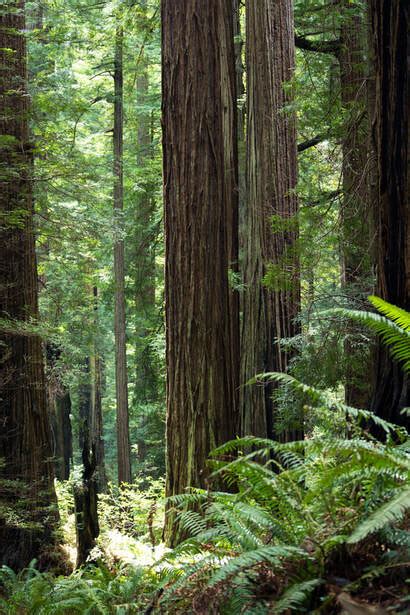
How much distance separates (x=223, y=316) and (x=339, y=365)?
194 cm

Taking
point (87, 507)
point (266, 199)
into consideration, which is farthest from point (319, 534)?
point (87, 507)

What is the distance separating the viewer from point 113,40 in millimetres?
17984

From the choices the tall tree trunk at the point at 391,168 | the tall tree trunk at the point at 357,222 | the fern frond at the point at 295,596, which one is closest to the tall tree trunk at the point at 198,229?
the tall tree trunk at the point at 357,222

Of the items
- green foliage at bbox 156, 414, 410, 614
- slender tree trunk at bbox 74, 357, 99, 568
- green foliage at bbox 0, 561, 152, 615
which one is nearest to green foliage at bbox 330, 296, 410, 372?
green foliage at bbox 156, 414, 410, 614

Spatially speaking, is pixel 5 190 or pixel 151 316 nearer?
pixel 5 190

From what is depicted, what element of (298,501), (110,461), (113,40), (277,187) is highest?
(113,40)

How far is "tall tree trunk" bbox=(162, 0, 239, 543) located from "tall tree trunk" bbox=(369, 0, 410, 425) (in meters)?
3.50

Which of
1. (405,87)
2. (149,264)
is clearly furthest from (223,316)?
(149,264)

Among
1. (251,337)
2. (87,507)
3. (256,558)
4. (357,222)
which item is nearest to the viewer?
(256,558)

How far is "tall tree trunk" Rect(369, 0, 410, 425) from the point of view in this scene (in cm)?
417

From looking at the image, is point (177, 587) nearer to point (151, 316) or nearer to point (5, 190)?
point (5, 190)

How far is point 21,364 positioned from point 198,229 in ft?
14.4

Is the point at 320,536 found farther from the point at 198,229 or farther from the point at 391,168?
the point at 198,229

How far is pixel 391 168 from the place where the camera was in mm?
4258
